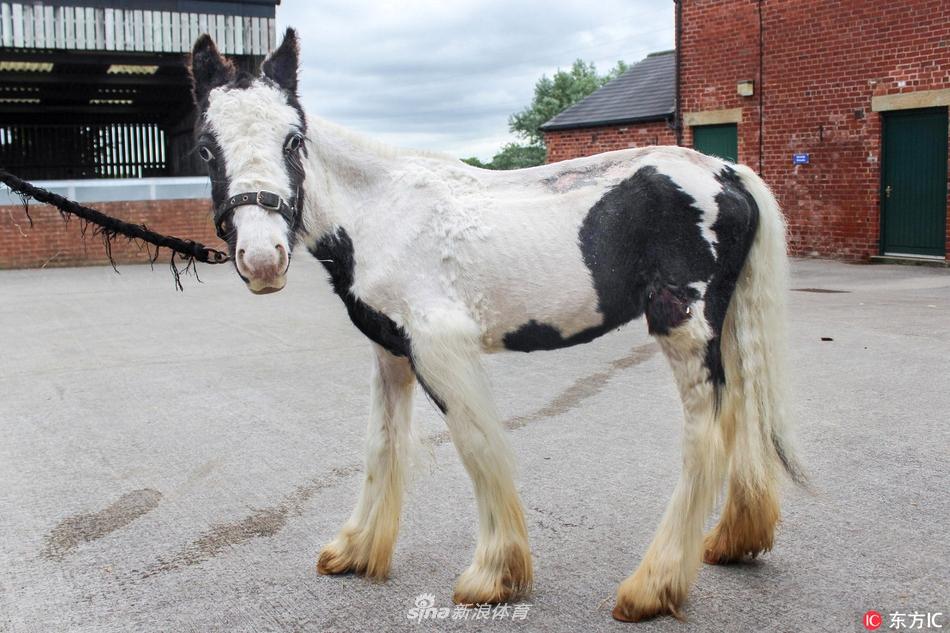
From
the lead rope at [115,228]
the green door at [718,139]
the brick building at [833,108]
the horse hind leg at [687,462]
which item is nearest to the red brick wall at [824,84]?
the brick building at [833,108]

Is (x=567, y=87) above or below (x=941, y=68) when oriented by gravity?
above

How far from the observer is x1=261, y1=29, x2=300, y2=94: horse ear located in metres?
3.04

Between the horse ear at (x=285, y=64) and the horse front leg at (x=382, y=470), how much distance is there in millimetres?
1099

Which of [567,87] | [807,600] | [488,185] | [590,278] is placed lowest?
[807,600]

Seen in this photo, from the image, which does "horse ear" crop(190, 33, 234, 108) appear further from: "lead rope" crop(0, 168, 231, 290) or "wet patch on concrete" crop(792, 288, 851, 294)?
"wet patch on concrete" crop(792, 288, 851, 294)

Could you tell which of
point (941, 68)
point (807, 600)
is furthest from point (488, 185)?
point (941, 68)

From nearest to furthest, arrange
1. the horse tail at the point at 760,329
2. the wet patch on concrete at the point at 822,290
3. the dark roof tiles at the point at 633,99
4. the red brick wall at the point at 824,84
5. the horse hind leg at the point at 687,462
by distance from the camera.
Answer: the horse hind leg at the point at 687,462 < the horse tail at the point at 760,329 < the wet patch on concrete at the point at 822,290 < the red brick wall at the point at 824,84 < the dark roof tiles at the point at 633,99

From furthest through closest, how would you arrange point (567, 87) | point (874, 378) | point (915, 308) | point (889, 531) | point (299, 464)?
point (567, 87) < point (915, 308) < point (874, 378) < point (299, 464) < point (889, 531)

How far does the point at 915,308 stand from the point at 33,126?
2733 centimetres

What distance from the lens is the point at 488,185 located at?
133 inches

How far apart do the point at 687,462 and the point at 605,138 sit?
1826cm

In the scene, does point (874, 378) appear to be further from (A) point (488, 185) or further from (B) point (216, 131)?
(B) point (216, 131)

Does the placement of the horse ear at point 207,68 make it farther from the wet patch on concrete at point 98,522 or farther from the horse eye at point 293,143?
the wet patch on concrete at point 98,522

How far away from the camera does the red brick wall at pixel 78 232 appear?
57.8ft
